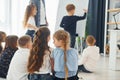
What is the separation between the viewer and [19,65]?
2.64m

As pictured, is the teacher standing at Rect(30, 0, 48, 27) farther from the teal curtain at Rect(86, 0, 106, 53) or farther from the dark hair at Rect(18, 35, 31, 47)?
the teal curtain at Rect(86, 0, 106, 53)

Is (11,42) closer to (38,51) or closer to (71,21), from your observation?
(38,51)

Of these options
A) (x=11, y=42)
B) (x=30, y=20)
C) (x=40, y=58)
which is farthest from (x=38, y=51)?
(x=30, y=20)

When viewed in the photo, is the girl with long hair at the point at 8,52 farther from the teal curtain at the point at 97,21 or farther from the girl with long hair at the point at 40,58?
the teal curtain at the point at 97,21

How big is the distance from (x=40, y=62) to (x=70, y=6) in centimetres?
236

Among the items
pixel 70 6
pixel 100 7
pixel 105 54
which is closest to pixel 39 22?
pixel 70 6

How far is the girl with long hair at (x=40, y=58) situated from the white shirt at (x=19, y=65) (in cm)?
7

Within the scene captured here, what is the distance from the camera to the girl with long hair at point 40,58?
2.56 meters

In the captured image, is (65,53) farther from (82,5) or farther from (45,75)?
(82,5)

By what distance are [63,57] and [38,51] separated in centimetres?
26

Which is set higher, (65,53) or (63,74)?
(65,53)

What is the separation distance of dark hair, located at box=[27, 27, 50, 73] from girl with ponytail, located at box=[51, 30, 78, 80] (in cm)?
12

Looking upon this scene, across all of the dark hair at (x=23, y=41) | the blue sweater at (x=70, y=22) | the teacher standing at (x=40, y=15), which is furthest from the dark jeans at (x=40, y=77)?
the blue sweater at (x=70, y=22)

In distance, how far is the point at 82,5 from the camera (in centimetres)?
516
